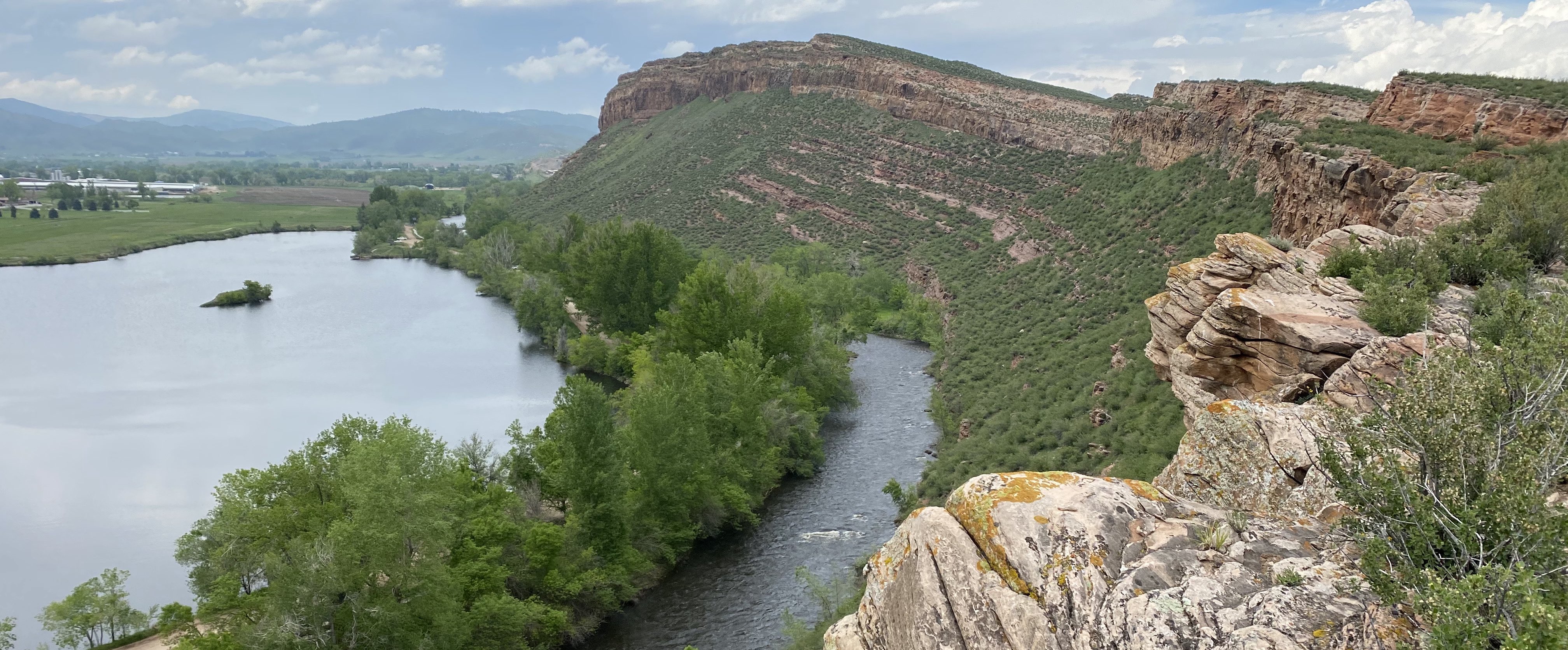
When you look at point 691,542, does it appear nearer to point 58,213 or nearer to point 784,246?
point 784,246

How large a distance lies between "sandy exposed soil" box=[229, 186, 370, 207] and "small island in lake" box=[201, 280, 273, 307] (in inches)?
3887

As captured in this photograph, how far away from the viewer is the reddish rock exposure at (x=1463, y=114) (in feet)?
75.8

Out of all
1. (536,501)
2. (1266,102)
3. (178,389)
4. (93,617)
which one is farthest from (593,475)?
(178,389)

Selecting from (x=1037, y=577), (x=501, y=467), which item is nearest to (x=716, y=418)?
(x=501, y=467)

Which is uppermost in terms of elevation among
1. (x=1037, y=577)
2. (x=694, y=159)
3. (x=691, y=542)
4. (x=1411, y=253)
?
(x=694, y=159)

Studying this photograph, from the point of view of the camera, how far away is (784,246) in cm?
7244

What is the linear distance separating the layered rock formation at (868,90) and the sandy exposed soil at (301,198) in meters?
69.0

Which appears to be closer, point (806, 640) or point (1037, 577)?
point (1037, 577)

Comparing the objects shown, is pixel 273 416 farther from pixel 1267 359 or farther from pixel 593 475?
pixel 1267 359

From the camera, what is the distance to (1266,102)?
35.1 m

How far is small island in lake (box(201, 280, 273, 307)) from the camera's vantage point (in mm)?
67500

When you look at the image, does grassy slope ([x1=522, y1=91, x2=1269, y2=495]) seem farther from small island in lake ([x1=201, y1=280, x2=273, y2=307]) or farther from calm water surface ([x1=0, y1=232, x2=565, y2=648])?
small island in lake ([x1=201, y1=280, x2=273, y2=307])

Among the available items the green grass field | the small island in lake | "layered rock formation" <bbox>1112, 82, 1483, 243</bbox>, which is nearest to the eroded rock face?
"layered rock formation" <bbox>1112, 82, 1483, 243</bbox>

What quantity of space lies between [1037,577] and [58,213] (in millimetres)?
173860
